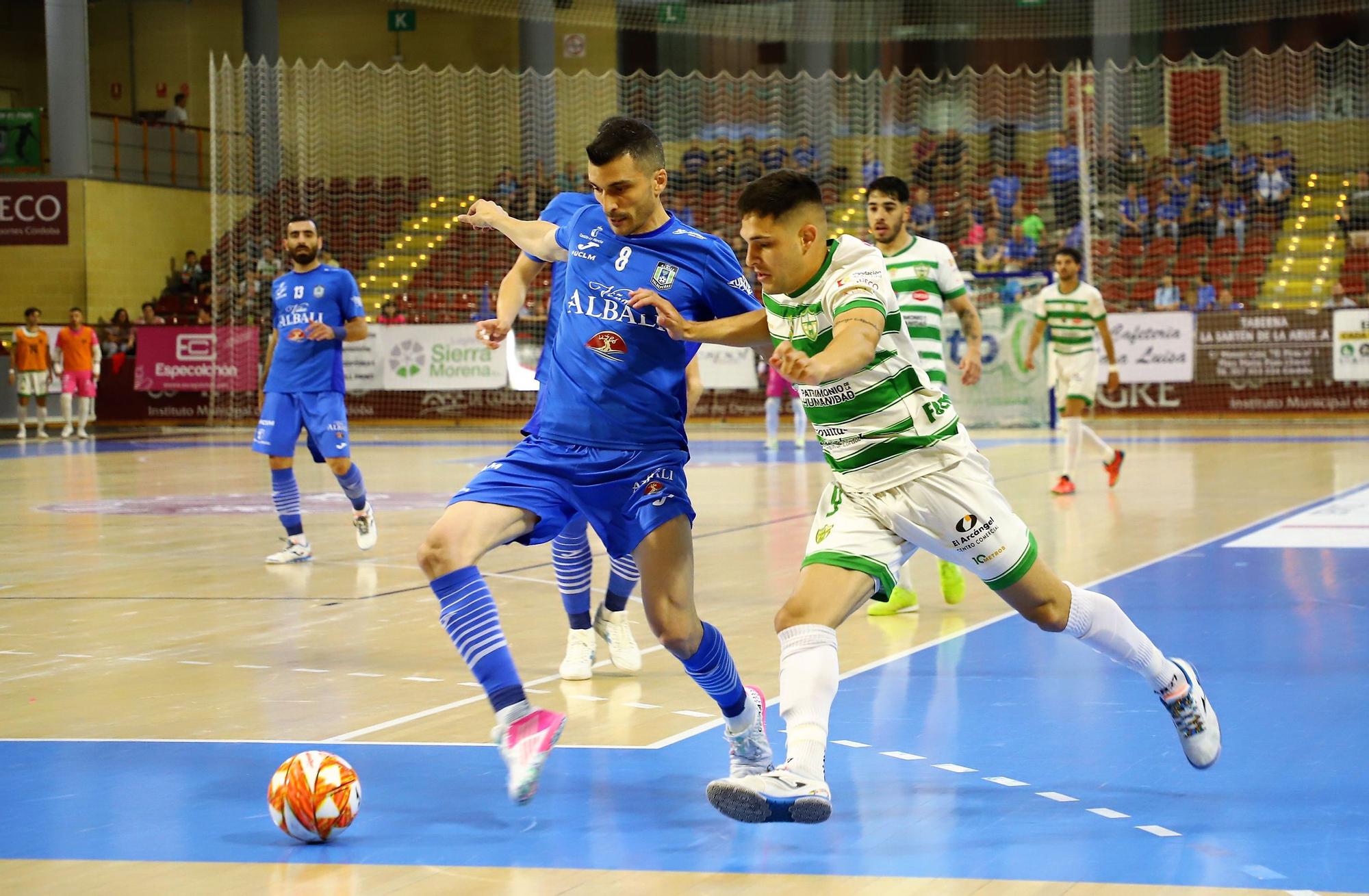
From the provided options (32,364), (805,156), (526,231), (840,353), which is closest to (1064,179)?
(805,156)

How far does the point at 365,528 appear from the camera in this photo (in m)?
10.6

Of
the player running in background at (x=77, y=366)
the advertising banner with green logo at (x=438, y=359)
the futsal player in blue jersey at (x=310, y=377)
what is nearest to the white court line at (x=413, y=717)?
the futsal player in blue jersey at (x=310, y=377)

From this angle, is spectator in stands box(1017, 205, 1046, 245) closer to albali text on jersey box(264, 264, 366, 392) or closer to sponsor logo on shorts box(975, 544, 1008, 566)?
albali text on jersey box(264, 264, 366, 392)

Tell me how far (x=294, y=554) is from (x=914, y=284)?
15.1 ft

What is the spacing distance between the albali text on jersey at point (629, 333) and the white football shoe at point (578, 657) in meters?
1.68

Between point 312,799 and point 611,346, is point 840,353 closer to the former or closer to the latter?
point 611,346

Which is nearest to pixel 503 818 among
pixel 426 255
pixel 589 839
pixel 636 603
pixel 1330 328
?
pixel 589 839

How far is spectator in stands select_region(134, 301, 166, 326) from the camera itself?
92.9 ft

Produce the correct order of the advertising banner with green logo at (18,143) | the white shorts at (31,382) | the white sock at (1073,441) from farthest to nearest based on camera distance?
the advertising banner with green logo at (18,143) → the white shorts at (31,382) → the white sock at (1073,441)

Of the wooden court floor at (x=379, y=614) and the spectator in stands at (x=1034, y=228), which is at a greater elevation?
the spectator in stands at (x=1034, y=228)

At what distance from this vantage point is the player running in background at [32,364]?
2520 centimetres

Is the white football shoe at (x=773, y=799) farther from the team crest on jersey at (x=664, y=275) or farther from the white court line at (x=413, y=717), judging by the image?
the white court line at (x=413, y=717)

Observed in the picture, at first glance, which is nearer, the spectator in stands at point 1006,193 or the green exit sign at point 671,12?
the spectator in stands at point 1006,193

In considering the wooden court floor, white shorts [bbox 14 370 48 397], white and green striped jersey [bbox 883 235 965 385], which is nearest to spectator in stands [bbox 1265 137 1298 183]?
the wooden court floor
